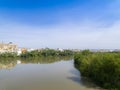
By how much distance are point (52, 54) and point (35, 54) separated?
701 cm

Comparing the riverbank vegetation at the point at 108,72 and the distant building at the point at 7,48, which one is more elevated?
the distant building at the point at 7,48

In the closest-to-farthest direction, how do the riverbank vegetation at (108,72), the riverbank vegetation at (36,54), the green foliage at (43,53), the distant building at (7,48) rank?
the riverbank vegetation at (108,72) < the riverbank vegetation at (36,54) < the green foliage at (43,53) < the distant building at (7,48)

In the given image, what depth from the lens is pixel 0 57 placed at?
42344mm

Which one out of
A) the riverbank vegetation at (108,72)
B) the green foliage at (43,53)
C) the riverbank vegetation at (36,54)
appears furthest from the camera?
the green foliage at (43,53)

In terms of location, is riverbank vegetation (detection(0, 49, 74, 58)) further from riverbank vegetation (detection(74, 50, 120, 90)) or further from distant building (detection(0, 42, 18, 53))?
riverbank vegetation (detection(74, 50, 120, 90))

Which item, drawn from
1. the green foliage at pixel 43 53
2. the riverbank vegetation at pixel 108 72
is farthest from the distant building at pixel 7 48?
the riverbank vegetation at pixel 108 72

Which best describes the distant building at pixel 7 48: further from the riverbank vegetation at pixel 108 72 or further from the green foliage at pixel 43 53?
the riverbank vegetation at pixel 108 72

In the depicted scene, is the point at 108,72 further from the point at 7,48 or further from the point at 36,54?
the point at 7,48

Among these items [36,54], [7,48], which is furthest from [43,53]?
[7,48]

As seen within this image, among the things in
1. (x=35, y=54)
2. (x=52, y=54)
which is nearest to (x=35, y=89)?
(x=35, y=54)

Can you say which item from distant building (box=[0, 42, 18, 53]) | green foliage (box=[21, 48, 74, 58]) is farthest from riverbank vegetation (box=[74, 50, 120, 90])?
distant building (box=[0, 42, 18, 53])

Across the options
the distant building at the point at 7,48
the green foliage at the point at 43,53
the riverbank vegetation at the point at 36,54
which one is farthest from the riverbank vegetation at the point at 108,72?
the distant building at the point at 7,48

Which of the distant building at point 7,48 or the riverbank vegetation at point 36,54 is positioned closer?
the riverbank vegetation at point 36,54

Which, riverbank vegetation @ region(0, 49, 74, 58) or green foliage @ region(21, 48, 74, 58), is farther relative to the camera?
green foliage @ region(21, 48, 74, 58)
